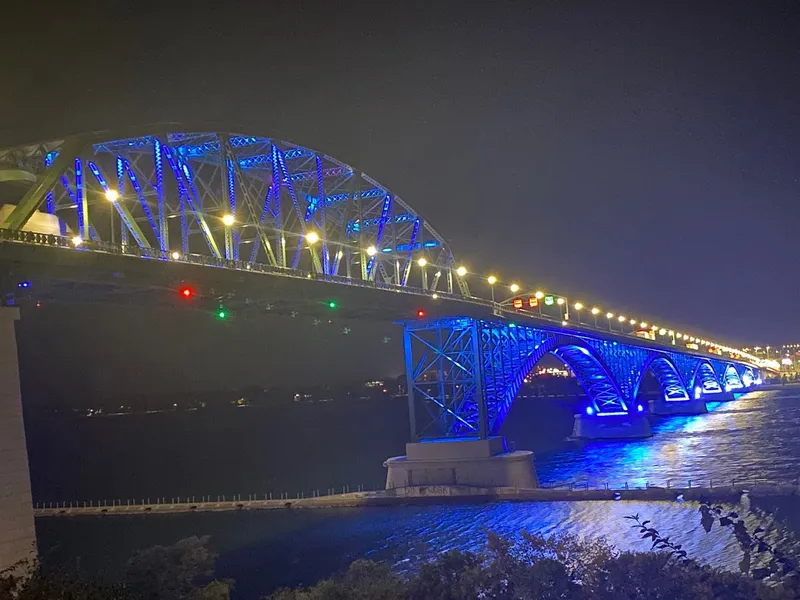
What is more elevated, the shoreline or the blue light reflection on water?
the shoreline

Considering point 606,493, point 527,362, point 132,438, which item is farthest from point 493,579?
point 132,438

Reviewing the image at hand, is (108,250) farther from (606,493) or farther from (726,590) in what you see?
(606,493)

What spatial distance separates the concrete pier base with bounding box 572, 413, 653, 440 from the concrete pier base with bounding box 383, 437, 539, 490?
44.5 metres

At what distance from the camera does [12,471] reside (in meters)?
16.7

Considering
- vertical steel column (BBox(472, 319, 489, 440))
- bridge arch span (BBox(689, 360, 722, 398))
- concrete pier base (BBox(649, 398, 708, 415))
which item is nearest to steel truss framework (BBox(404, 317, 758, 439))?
vertical steel column (BBox(472, 319, 489, 440))

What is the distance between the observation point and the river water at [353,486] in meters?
33.2

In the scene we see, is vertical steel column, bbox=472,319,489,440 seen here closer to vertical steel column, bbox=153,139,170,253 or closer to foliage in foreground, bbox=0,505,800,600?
vertical steel column, bbox=153,139,170,253

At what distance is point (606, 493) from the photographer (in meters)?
41.5

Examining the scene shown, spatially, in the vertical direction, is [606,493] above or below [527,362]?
below

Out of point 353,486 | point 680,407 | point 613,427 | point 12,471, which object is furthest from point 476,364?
point 680,407

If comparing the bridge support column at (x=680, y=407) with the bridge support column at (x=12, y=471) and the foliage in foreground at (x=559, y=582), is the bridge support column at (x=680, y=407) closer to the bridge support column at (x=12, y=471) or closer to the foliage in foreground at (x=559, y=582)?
the foliage in foreground at (x=559, y=582)

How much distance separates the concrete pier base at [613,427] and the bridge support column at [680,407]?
41.4 metres

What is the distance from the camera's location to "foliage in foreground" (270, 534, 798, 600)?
35.5 feet

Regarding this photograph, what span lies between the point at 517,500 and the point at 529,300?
28.4 meters
